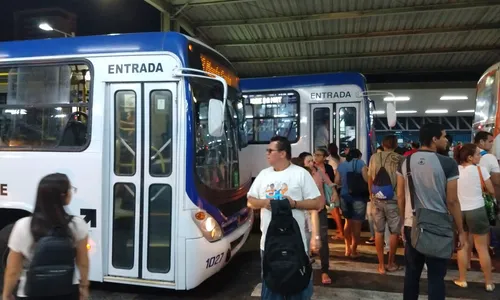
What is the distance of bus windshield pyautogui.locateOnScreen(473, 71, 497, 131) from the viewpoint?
25.4 ft

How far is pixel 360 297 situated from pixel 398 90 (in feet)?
42.0

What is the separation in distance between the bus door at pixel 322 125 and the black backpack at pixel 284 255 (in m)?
5.60

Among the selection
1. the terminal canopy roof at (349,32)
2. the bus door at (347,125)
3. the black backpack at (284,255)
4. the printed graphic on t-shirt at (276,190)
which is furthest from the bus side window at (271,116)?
the black backpack at (284,255)

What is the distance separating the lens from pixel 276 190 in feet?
10.5

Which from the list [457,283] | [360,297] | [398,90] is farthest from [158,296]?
[398,90]

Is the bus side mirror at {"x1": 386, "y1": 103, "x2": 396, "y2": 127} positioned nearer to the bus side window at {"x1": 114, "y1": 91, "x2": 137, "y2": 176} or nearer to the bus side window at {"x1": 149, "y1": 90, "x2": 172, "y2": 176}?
the bus side window at {"x1": 149, "y1": 90, "x2": 172, "y2": 176}

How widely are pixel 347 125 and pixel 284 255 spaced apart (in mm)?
5801

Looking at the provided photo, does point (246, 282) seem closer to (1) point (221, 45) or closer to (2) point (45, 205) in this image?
(2) point (45, 205)

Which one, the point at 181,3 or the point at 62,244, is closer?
the point at 62,244

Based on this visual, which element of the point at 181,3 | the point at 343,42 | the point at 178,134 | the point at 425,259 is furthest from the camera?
the point at 343,42

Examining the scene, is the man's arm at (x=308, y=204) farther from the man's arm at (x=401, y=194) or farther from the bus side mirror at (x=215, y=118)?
the bus side mirror at (x=215, y=118)

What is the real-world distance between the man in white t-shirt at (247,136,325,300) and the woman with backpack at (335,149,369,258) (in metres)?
2.65

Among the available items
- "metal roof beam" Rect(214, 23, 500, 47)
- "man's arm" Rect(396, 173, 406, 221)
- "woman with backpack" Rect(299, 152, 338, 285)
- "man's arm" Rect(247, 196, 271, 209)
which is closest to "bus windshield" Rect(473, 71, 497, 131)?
"metal roof beam" Rect(214, 23, 500, 47)

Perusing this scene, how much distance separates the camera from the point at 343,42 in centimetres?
1137
